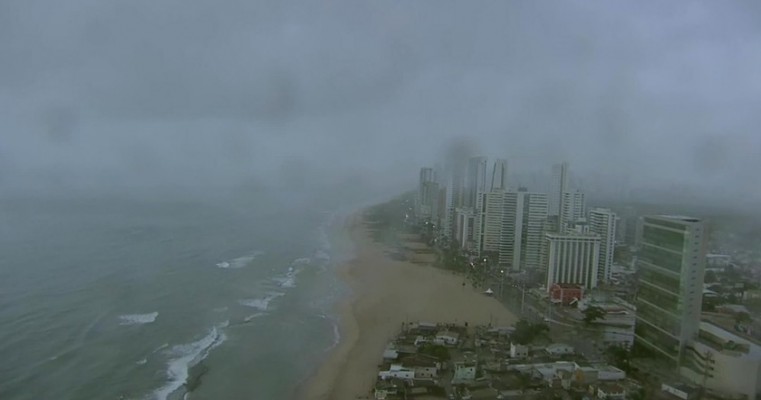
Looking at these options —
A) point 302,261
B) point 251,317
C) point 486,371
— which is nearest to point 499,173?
point 302,261

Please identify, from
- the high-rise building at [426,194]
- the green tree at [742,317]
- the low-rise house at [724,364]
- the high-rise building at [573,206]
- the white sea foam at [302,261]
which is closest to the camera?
the low-rise house at [724,364]

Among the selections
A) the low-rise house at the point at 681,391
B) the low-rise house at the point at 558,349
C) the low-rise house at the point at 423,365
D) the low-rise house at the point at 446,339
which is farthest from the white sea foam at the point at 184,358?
the low-rise house at the point at 681,391

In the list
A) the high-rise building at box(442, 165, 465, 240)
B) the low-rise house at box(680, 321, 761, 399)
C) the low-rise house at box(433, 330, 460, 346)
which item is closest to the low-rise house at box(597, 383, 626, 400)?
the low-rise house at box(680, 321, 761, 399)

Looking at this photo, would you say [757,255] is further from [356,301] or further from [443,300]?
[356,301]

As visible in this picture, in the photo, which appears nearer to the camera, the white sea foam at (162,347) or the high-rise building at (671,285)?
the high-rise building at (671,285)

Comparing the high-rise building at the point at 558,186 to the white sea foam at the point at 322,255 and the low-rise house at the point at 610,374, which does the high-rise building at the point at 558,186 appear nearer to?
the white sea foam at the point at 322,255

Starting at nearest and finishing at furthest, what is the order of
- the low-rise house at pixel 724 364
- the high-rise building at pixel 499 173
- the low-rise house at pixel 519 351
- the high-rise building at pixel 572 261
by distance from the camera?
the low-rise house at pixel 724 364 → the low-rise house at pixel 519 351 → the high-rise building at pixel 572 261 → the high-rise building at pixel 499 173

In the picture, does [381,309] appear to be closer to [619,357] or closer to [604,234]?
[619,357]
